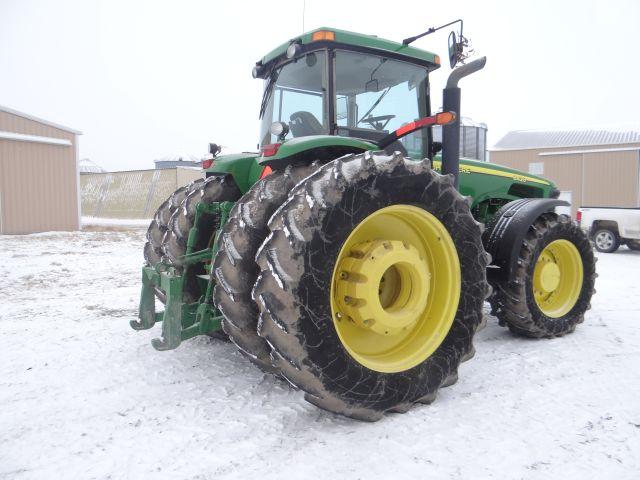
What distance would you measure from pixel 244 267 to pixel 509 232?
7.19 feet

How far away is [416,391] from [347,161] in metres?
1.23

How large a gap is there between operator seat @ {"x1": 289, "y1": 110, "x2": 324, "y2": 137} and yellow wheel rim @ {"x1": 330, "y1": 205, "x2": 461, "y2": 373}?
2.97 feet

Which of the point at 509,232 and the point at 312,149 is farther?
the point at 509,232

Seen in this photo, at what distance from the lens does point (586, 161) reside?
19.7 m

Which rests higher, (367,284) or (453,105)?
(453,105)

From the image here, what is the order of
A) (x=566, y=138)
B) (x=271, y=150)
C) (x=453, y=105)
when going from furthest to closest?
1. (x=566, y=138)
2. (x=453, y=105)
3. (x=271, y=150)

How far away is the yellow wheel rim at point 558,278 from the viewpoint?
3.78m

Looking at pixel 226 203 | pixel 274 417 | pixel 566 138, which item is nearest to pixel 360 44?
pixel 226 203

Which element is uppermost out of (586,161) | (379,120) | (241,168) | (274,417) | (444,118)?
(586,161)

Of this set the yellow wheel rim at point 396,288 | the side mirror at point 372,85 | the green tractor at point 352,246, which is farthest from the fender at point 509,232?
the side mirror at point 372,85

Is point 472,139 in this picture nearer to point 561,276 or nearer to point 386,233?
point 561,276

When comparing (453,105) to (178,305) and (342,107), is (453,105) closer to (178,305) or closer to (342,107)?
(342,107)

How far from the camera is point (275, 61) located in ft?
11.4

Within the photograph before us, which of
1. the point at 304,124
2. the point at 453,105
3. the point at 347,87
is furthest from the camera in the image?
the point at 304,124
